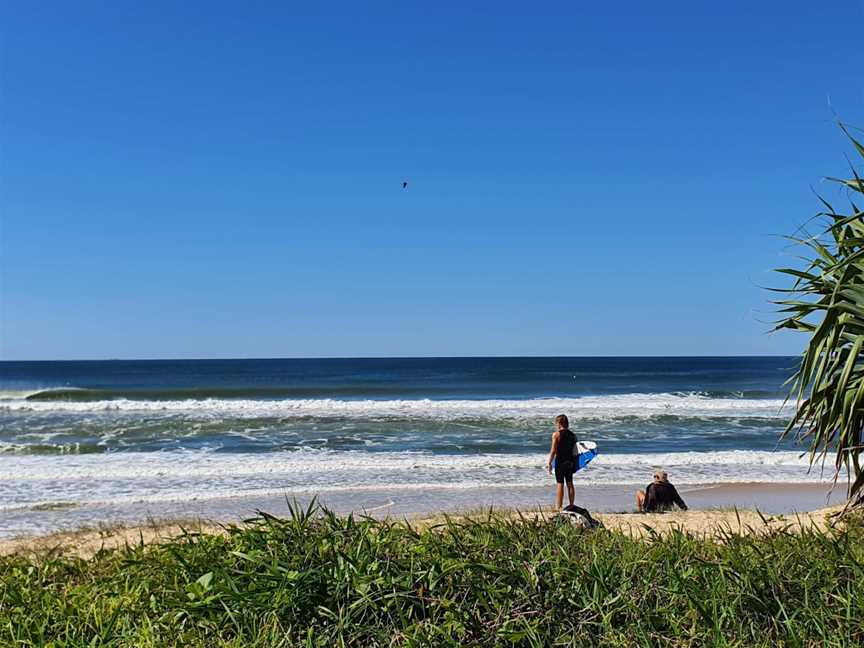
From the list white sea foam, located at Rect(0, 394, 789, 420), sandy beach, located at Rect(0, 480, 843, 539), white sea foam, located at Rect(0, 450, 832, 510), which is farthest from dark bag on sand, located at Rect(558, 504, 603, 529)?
white sea foam, located at Rect(0, 394, 789, 420)

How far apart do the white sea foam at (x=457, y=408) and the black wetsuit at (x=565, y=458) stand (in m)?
17.7

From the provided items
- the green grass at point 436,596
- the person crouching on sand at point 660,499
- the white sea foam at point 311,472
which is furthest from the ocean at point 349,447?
the green grass at point 436,596

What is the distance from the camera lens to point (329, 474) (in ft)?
55.2

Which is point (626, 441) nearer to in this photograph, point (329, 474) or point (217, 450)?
point (329, 474)

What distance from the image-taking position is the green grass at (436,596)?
2514mm

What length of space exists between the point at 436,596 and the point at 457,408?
32.2 metres

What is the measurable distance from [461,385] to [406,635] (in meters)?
57.2

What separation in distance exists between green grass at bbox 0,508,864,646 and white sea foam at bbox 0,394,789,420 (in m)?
26.5

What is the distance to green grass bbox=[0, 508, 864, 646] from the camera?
2514mm

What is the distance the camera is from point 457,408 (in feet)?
114

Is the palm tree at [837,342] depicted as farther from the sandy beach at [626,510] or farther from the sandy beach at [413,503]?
the sandy beach at [413,503]

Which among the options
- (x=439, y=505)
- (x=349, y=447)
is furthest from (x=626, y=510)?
(x=349, y=447)

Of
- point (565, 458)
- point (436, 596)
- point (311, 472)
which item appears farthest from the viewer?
point (311, 472)

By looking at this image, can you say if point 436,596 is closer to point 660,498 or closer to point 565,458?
point 565,458
